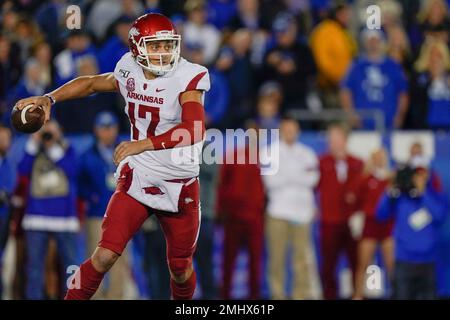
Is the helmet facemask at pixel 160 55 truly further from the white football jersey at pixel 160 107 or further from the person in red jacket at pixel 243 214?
the person in red jacket at pixel 243 214

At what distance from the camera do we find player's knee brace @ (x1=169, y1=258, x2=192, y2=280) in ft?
25.7

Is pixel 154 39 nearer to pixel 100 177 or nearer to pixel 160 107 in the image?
pixel 160 107

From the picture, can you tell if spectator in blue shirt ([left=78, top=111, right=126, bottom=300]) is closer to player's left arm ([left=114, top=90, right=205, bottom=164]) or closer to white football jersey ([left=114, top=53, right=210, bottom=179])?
white football jersey ([left=114, top=53, right=210, bottom=179])

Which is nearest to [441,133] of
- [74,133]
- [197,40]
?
[197,40]

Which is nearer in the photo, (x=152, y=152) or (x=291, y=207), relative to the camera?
(x=152, y=152)

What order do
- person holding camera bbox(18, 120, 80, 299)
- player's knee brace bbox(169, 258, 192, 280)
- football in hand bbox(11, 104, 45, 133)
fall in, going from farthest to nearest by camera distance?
person holding camera bbox(18, 120, 80, 299), player's knee brace bbox(169, 258, 192, 280), football in hand bbox(11, 104, 45, 133)

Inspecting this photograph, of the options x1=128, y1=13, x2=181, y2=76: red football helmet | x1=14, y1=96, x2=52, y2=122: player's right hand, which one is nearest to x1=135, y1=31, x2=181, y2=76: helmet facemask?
x1=128, y1=13, x2=181, y2=76: red football helmet

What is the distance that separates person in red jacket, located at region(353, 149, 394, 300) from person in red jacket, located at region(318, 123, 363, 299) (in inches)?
3.9

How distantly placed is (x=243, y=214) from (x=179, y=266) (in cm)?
398

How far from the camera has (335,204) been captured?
1185 centimetres

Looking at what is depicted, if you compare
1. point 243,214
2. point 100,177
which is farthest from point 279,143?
point 100,177

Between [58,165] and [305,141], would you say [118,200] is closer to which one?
[58,165]

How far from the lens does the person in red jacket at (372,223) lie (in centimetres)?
1166
